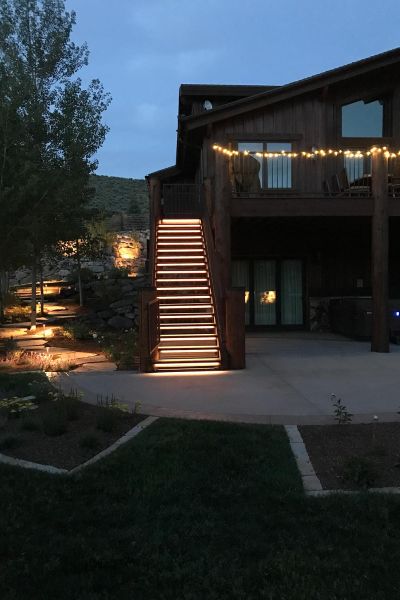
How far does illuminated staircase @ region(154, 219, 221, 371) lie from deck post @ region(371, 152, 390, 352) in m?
3.74

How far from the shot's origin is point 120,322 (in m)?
15.5

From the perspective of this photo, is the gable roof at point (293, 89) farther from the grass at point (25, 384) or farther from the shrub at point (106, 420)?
the shrub at point (106, 420)

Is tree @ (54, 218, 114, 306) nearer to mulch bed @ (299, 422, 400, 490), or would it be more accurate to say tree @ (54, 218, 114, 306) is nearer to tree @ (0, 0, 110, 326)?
tree @ (0, 0, 110, 326)

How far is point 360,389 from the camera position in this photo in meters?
7.30

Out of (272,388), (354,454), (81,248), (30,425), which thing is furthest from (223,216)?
(81,248)

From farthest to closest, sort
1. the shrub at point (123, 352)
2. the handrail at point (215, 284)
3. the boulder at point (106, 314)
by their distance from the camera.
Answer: the boulder at point (106, 314) < the handrail at point (215, 284) < the shrub at point (123, 352)

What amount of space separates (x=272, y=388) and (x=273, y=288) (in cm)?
884

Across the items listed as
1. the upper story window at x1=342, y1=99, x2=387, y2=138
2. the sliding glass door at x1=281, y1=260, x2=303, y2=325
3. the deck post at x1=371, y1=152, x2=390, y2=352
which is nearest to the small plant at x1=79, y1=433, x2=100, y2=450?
the deck post at x1=371, y1=152, x2=390, y2=352

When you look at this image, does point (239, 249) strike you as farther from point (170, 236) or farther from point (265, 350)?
point (265, 350)

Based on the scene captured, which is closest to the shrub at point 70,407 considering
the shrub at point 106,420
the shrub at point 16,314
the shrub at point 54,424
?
the shrub at point 54,424

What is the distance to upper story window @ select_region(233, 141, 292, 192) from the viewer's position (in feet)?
46.2

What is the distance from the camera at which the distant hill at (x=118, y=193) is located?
4927 centimetres

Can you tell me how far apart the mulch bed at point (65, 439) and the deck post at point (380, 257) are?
688 cm

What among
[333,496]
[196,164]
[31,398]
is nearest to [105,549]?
[333,496]
